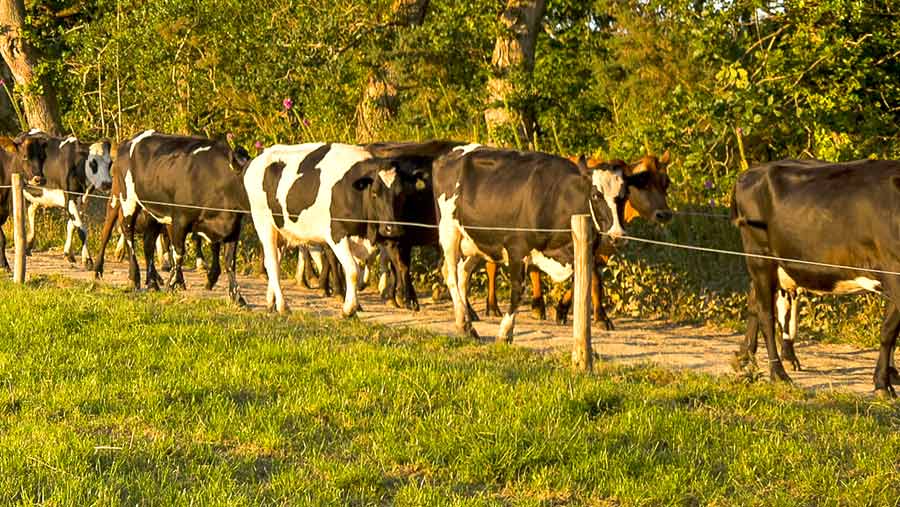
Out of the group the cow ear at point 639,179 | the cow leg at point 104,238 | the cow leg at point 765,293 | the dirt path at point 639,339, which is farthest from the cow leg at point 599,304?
the cow leg at point 104,238

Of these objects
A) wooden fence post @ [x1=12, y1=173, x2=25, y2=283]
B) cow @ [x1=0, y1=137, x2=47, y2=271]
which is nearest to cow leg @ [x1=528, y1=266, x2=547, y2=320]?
wooden fence post @ [x1=12, y1=173, x2=25, y2=283]

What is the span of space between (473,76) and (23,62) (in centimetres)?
998

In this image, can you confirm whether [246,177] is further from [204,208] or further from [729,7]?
[729,7]

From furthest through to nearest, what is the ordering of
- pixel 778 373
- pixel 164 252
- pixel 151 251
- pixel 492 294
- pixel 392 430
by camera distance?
1. pixel 164 252
2. pixel 151 251
3. pixel 492 294
4. pixel 778 373
5. pixel 392 430

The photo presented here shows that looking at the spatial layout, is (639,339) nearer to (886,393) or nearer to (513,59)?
(886,393)

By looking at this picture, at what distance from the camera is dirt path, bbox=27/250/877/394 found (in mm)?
11867

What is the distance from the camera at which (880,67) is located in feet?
52.9

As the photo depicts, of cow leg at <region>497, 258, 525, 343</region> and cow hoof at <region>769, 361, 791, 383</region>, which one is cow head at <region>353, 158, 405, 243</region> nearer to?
cow leg at <region>497, 258, 525, 343</region>

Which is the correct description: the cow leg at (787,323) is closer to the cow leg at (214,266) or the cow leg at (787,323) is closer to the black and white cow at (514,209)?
the black and white cow at (514,209)

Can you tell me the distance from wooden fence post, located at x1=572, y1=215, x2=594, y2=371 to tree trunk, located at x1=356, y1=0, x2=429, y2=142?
40.2ft

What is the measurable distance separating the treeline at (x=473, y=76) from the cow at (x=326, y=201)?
311 cm

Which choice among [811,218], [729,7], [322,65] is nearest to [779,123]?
[729,7]

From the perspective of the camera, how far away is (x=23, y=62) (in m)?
27.7

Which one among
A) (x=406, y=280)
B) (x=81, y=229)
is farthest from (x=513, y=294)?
(x=81, y=229)
